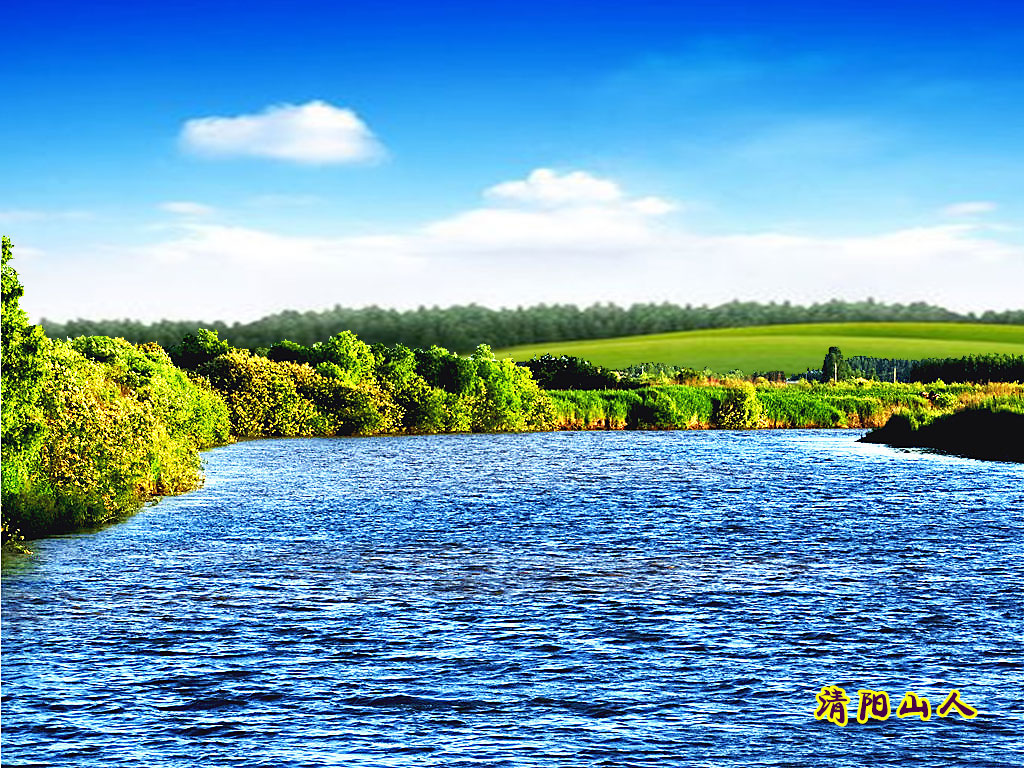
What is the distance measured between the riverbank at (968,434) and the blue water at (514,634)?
1262 inches

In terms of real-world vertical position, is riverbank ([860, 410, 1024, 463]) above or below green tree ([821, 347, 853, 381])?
below

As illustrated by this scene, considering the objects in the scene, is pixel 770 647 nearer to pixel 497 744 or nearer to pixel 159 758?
pixel 497 744

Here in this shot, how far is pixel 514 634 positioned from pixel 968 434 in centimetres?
6819

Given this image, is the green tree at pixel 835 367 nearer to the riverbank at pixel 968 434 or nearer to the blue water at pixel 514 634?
the riverbank at pixel 968 434

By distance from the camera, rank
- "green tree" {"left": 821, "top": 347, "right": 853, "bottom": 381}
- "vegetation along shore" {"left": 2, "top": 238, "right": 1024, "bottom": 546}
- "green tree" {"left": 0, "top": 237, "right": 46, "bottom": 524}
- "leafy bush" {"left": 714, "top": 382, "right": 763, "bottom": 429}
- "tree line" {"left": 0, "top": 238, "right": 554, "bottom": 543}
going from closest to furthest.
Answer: "green tree" {"left": 0, "top": 237, "right": 46, "bottom": 524} < "tree line" {"left": 0, "top": 238, "right": 554, "bottom": 543} < "vegetation along shore" {"left": 2, "top": 238, "right": 1024, "bottom": 546} < "leafy bush" {"left": 714, "top": 382, "right": 763, "bottom": 429} < "green tree" {"left": 821, "top": 347, "right": 853, "bottom": 381}

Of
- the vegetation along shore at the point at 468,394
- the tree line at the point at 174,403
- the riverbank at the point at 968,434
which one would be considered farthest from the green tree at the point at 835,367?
the riverbank at the point at 968,434

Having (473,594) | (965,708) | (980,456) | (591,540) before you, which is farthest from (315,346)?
(965,708)

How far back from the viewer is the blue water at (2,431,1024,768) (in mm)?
17156

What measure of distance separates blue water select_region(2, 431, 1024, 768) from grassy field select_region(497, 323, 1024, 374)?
378 feet

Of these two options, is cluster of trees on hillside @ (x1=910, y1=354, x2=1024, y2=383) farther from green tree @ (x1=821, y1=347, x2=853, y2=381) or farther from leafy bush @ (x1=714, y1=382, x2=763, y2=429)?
leafy bush @ (x1=714, y1=382, x2=763, y2=429)

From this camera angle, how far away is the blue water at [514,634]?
17156mm

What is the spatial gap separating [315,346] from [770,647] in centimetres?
11105

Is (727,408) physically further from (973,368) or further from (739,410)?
(973,368)

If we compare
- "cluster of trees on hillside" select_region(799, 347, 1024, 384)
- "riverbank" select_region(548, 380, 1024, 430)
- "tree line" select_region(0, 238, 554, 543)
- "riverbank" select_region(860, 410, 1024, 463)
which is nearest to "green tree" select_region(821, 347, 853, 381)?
"cluster of trees on hillside" select_region(799, 347, 1024, 384)
